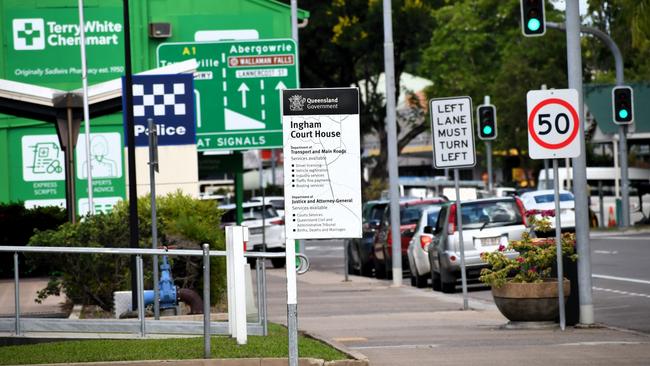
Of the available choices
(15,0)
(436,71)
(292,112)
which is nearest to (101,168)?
(15,0)

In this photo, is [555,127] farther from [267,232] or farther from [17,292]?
[267,232]

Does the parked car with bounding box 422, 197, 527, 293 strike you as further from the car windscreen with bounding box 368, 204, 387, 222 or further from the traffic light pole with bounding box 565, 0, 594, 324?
the car windscreen with bounding box 368, 204, 387, 222

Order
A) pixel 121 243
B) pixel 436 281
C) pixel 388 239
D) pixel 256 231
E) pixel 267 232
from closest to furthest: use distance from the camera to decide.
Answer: pixel 121 243
pixel 436 281
pixel 388 239
pixel 267 232
pixel 256 231

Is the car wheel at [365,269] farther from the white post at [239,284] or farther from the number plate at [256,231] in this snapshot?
the white post at [239,284]

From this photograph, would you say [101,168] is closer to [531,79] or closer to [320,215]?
[320,215]

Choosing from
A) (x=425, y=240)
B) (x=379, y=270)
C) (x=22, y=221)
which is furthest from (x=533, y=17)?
(x=22, y=221)

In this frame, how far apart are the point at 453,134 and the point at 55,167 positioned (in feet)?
54.4

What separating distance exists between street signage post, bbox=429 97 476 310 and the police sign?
3656 mm

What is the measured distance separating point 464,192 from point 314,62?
65.4ft

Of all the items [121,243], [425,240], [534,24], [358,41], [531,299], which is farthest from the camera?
[358,41]

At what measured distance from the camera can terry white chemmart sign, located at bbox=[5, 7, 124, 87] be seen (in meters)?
36.3

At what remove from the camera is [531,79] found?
216 feet

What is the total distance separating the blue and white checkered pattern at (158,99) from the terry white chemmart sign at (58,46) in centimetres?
A: 1686

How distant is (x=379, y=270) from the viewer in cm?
3225
